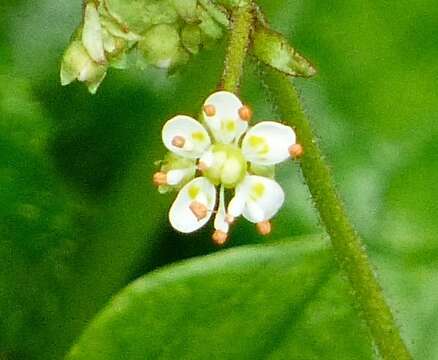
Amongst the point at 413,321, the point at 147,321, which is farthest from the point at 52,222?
the point at 413,321

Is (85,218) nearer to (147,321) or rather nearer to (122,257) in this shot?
(122,257)

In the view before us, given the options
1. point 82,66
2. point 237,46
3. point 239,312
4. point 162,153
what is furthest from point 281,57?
point 162,153

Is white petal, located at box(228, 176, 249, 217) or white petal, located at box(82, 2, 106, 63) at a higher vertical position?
white petal, located at box(82, 2, 106, 63)

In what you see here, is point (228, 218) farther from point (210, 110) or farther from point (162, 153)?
point (162, 153)

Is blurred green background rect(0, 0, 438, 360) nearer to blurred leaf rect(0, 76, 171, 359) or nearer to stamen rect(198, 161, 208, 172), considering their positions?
blurred leaf rect(0, 76, 171, 359)

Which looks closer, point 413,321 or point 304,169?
point 304,169

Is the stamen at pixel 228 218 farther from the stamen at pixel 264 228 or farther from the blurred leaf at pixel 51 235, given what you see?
the blurred leaf at pixel 51 235

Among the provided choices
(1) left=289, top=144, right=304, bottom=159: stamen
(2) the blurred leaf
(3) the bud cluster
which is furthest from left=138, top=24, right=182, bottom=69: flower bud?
(2) the blurred leaf

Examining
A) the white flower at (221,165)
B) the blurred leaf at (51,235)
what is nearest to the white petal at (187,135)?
the white flower at (221,165)
